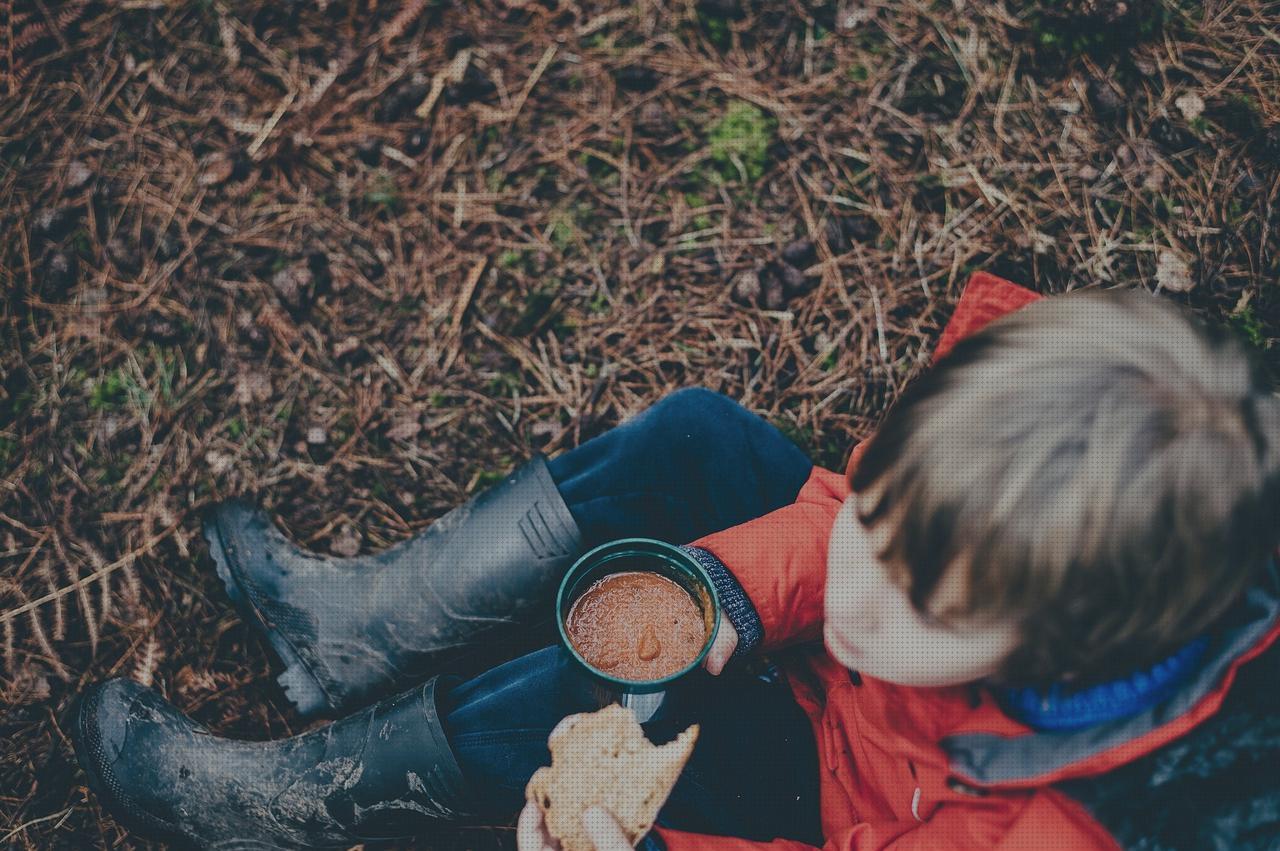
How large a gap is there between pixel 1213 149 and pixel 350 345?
2643 millimetres

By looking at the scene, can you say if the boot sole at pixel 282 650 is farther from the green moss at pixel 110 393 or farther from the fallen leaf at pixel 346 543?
the green moss at pixel 110 393

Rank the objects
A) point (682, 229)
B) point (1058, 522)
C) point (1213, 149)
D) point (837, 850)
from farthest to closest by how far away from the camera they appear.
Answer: point (682, 229)
point (1213, 149)
point (837, 850)
point (1058, 522)

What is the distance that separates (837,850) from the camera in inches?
62.8

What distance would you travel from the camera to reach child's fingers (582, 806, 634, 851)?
1354mm

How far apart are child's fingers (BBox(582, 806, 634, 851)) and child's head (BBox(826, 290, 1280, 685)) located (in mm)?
637

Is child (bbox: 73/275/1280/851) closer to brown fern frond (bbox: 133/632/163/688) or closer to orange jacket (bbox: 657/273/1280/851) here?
orange jacket (bbox: 657/273/1280/851)

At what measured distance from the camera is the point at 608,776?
4.55 ft

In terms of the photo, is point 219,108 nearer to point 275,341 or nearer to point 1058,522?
point 275,341

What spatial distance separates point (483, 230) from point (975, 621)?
1969mm

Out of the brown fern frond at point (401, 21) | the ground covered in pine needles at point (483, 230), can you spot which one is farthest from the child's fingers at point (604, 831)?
the brown fern frond at point (401, 21)

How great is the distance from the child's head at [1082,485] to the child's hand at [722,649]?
613 millimetres

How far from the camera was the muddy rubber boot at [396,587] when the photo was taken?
1.91 m

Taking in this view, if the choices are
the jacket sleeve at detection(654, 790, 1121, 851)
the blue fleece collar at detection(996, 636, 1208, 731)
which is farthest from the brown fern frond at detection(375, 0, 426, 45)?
the blue fleece collar at detection(996, 636, 1208, 731)

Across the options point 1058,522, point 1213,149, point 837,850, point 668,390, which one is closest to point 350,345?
point 668,390
